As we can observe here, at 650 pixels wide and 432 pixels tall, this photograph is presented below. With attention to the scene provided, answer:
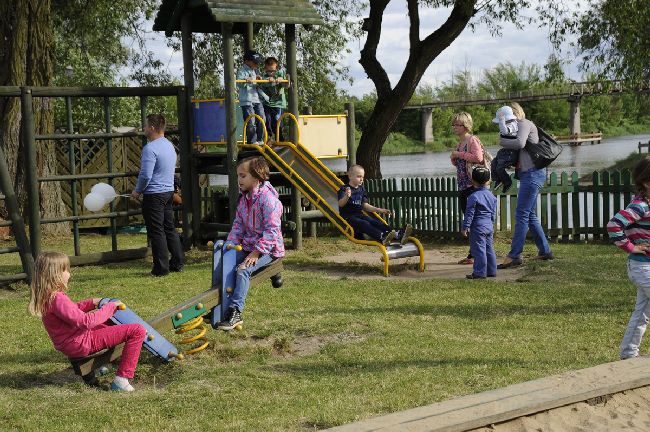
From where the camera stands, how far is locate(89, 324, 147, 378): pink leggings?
6047 millimetres

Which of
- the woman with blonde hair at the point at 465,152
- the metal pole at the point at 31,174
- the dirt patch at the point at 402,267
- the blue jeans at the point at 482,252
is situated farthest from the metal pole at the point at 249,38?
the blue jeans at the point at 482,252

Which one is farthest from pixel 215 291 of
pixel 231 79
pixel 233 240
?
pixel 231 79

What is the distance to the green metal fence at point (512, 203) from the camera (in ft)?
47.1

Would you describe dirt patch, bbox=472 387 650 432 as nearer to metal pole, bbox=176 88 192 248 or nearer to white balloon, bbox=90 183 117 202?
white balloon, bbox=90 183 117 202

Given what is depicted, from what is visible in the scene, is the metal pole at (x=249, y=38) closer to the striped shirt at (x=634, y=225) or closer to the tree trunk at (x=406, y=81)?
the tree trunk at (x=406, y=81)

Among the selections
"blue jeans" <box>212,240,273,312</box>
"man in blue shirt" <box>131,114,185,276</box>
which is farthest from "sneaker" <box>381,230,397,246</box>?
"blue jeans" <box>212,240,273,312</box>

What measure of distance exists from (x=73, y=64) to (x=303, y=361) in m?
28.5

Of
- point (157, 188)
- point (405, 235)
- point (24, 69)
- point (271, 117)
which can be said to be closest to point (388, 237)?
point (405, 235)

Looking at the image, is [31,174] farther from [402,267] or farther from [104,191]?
[402,267]

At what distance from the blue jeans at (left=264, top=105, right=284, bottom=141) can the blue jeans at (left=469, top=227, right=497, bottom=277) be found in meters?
4.47

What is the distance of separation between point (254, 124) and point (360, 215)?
9.31ft

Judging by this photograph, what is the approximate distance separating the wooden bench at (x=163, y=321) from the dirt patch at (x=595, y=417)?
2695 mm

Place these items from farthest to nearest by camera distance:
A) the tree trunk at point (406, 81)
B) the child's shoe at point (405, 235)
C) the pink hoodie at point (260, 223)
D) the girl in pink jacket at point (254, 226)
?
the tree trunk at point (406, 81)
the child's shoe at point (405, 235)
the pink hoodie at point (260, 223)
the girl in pink jacket at point (254, 226)

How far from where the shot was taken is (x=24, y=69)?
1581cm
